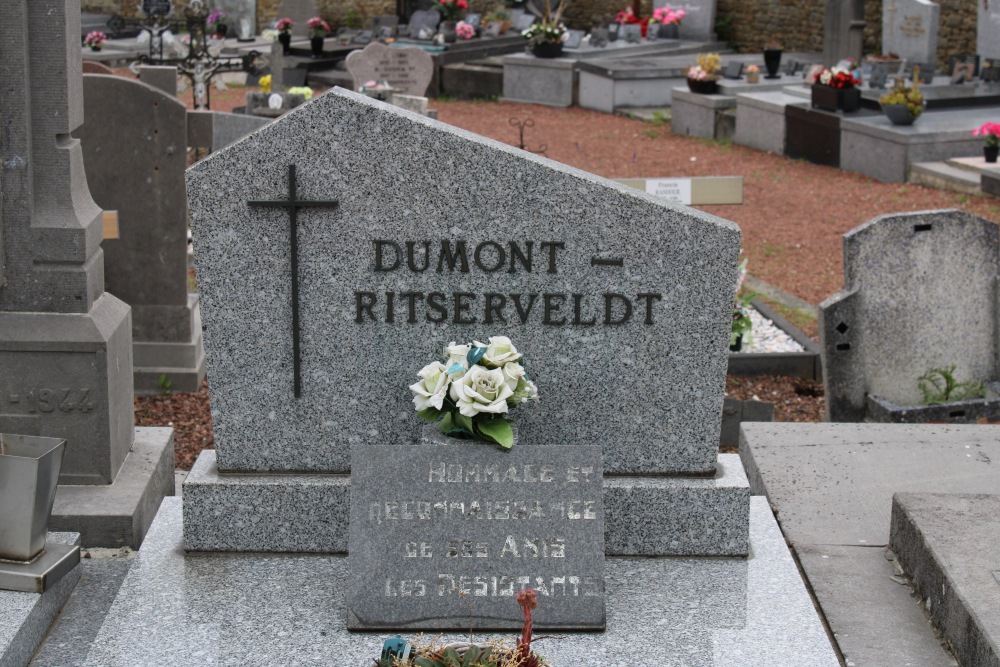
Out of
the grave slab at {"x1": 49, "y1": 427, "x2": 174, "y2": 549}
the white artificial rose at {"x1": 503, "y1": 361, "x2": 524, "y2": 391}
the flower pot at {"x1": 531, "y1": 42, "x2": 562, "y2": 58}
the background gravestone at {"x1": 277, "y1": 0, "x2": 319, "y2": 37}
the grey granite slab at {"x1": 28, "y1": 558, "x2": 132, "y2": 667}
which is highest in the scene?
the background gravestone at {"x1": 277, "y1": 0, "x2": 319, "y2": 37}

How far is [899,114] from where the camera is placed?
48.0 feet

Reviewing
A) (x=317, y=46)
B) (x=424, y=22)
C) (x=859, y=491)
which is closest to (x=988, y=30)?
(x=424, y=22)

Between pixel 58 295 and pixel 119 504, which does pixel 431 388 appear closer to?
pixel 119 504

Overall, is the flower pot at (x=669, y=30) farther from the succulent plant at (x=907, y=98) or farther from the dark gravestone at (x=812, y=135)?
the succulent plant at (x=907, y=98)

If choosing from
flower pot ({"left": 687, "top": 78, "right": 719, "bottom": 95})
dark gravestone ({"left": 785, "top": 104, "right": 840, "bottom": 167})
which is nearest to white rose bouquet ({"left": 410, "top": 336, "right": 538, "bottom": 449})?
dark gravestone ({"left": 785, "top": 104, "right": 840, "bottom": 167})

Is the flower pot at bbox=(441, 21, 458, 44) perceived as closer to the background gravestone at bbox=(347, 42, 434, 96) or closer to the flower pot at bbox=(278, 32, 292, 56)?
the flower pot at bbox=(278, 32, 292, 56)

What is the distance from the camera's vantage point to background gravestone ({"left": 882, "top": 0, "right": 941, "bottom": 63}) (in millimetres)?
18188

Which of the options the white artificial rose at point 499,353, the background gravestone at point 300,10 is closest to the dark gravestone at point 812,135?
the white artificial rose at point 499,353

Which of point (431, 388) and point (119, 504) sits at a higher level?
point (431, 388)

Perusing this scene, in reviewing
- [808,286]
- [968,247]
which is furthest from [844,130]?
[968,247]

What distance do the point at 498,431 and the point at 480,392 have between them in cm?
13

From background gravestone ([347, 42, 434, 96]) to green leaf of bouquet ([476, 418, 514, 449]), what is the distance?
11555 millimetres

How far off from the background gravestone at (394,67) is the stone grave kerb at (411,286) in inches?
440

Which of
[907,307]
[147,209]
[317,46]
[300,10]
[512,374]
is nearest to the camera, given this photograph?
[512,374]
